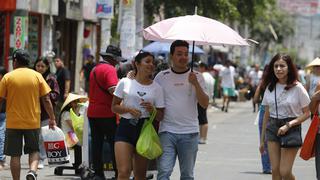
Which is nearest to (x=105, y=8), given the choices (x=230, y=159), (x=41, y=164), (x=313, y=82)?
(x=313, y=82)

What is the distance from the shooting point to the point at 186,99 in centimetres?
955

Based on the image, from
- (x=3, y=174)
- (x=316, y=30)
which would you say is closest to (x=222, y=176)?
(x=3, y=174)

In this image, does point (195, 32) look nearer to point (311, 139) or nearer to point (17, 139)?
point (311, 139)

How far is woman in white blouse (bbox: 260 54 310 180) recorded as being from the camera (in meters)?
9.91

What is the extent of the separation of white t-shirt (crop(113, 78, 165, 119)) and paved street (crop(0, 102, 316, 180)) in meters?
3.70

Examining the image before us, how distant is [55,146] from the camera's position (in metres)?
13.0

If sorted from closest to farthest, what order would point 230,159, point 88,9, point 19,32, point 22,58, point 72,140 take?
point 22,58 < point 72,140 < point 230,159 < point 19,32 < point 88,9

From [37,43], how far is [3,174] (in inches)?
645

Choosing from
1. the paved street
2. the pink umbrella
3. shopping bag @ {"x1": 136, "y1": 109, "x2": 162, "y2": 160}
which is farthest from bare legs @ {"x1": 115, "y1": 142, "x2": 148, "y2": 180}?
the paved street

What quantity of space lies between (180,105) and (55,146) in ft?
12.8

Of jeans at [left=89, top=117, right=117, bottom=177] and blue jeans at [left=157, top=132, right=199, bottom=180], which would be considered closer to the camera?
blue jeans at [left=157, top=132, right=199, bottom=180]

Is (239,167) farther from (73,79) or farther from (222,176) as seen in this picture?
(73,79)

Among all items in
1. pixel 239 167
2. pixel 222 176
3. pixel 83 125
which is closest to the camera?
pixel 83 125

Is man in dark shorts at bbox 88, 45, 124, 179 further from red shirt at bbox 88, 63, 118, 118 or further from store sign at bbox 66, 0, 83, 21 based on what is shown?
store sign at bbox 66, 0, 83, 21
